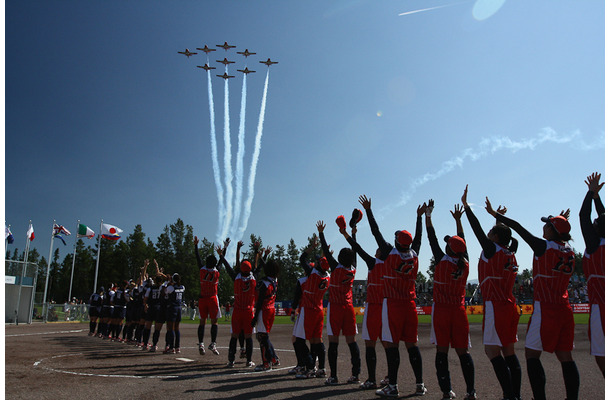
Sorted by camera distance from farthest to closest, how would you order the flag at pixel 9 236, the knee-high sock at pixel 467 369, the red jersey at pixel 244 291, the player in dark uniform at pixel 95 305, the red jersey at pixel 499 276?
the flag at pixel 9 236 < the player in dark uniform at pixel 95 305 < the red jersey at pixel 244 291 < the knee-high sock at pixel 467 369 < the red jersey at pixel 499 276

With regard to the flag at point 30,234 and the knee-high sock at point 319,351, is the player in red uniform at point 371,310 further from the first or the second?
the flag at point 30,234

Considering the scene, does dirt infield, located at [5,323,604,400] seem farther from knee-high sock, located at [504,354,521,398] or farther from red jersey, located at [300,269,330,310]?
red jersey, located at [300,269,330,310]

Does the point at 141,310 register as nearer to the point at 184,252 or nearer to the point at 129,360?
the point at 129,360

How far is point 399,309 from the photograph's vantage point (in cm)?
721

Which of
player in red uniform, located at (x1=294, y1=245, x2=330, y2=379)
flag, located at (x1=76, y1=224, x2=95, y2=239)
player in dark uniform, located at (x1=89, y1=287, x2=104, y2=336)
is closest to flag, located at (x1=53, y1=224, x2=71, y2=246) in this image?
flag, located at (x1=76, y1=224, x2=95, y2=239)

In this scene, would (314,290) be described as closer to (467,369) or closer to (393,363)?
(393,363)

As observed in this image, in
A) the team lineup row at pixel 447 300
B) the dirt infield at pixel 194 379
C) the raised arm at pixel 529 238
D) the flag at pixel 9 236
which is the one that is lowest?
the dirt infield at pixel 194 379

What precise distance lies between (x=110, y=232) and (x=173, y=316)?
35610mm

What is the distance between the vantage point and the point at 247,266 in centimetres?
1102

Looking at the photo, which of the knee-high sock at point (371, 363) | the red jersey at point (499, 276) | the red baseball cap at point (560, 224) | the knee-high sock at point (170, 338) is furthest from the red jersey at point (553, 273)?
the knee-high sock at point (170, 338)

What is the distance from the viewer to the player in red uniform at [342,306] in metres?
8.41

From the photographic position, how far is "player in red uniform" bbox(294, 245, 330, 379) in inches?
355

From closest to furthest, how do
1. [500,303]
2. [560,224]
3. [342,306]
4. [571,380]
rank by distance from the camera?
[571,380]
[560,224]
[500,303]
[342,306]

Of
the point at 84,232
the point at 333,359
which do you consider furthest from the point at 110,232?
the point at 333,359
